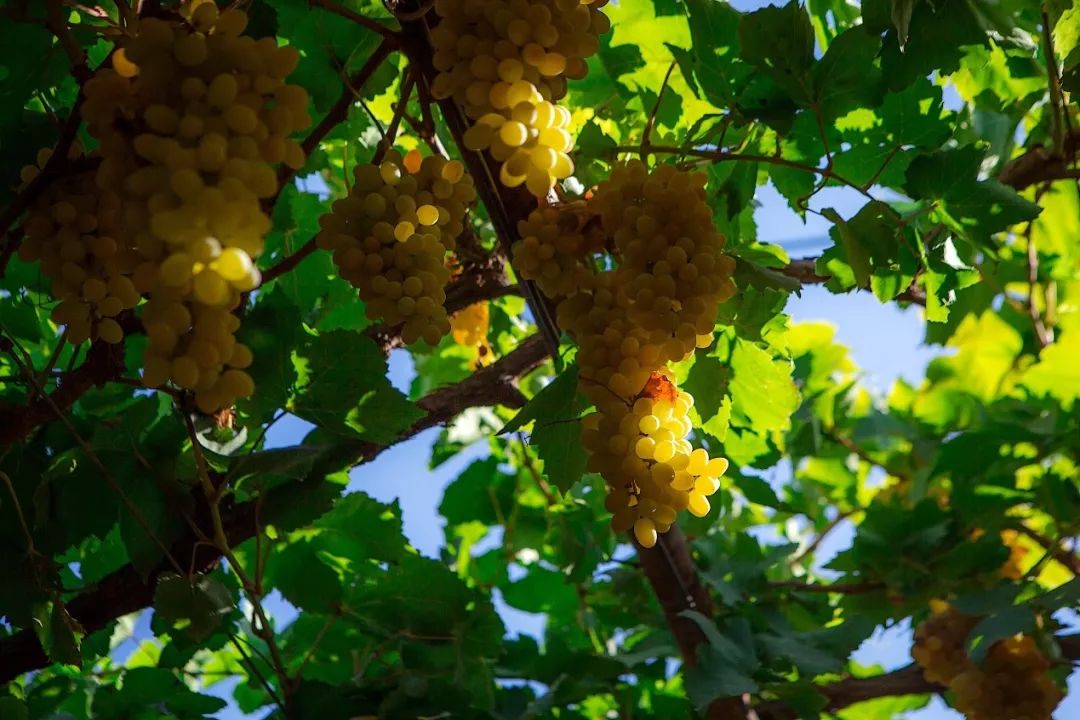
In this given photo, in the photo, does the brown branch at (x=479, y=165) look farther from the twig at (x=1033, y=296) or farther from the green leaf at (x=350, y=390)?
the twig at (x=1033, y=296)

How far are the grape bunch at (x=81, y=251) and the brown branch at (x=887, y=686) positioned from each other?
3.92 feet

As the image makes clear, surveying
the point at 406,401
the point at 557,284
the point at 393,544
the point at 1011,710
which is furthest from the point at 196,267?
the point at 1011,710

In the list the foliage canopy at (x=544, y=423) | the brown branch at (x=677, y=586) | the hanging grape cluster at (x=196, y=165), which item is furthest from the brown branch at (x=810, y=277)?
the hanging grape cluster at (x=196, y=165)

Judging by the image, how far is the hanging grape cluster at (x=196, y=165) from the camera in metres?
0.51

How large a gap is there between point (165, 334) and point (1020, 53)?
122cm

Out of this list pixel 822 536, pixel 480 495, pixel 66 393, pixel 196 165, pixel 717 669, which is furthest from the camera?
pixel 822 536

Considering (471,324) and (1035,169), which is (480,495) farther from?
(1035,169)

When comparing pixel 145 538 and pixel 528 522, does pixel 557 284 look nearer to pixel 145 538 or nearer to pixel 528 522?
pixel 145 538

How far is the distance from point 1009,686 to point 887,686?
0.26 metres

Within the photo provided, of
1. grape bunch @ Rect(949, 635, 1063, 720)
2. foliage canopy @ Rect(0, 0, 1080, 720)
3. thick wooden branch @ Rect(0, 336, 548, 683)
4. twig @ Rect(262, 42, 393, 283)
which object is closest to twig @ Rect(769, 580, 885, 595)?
foliage canopy @ Rect(0, 0, 1080, 720)

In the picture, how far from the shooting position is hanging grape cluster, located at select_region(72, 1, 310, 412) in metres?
0.51

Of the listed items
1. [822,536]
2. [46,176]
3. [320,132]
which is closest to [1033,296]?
[822,536]

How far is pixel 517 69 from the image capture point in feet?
2.22

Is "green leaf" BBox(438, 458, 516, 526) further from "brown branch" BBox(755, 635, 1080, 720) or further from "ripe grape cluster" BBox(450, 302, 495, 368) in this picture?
"brown branch" BBox(755, 635, 1080, 720)
